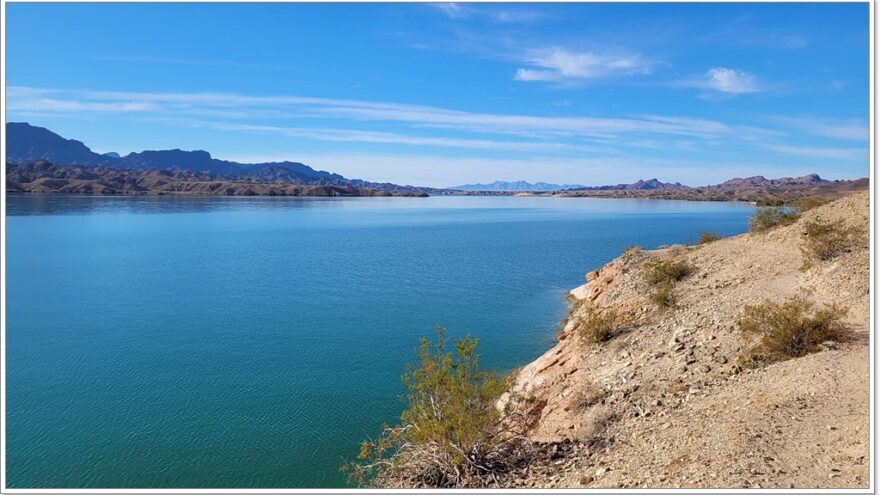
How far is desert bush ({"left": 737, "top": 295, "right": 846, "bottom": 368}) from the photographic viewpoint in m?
14.9

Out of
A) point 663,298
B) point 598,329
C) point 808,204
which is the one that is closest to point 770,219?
point 808,204

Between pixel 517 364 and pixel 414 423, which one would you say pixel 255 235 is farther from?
pixel 414 423

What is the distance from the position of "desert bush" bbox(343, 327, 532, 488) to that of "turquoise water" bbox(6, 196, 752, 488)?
3324 millimetres

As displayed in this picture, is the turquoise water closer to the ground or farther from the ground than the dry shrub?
closer to the ground

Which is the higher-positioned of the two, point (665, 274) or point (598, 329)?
point (665, 274)

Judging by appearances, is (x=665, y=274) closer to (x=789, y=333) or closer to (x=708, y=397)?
(x=789, y=333)

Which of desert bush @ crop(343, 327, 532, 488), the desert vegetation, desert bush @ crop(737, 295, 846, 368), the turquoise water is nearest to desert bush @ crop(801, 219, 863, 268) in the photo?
desert bush @ crop(737, 295, 846, 368)

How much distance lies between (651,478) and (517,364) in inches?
554

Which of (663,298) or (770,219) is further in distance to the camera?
(770,219)

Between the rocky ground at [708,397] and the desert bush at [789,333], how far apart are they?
336 millimetres

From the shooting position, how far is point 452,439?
13102 mm

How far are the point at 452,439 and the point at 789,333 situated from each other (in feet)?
32.0

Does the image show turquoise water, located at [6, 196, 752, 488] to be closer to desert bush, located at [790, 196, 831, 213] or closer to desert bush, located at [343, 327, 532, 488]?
desert bush, located at [343, 327, 532, 488]

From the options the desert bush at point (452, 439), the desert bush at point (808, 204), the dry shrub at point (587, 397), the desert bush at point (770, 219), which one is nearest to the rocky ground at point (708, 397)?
the dry shrub at point (587, 397)
